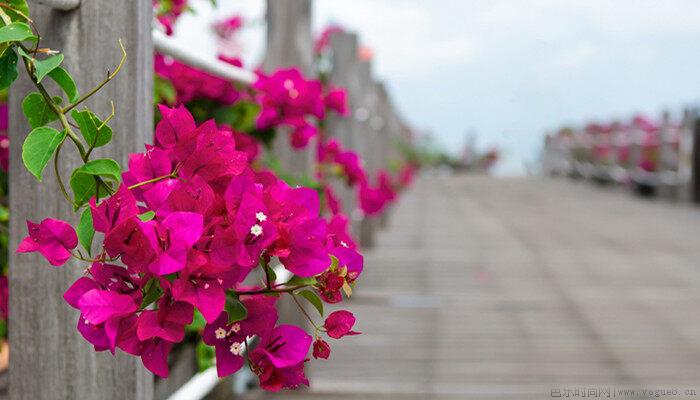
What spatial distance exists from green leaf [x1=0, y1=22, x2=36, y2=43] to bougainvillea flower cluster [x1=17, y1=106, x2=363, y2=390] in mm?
126

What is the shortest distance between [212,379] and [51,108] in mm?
1062

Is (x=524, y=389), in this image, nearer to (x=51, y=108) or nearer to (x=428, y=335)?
(x=428, y=335)

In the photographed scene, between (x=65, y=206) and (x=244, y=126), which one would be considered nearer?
(x=65, y=206)

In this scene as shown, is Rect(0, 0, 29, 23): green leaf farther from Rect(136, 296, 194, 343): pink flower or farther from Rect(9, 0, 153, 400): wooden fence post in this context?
Rect(136, 296, 194, 343): pink flower

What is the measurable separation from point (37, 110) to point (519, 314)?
2999mm

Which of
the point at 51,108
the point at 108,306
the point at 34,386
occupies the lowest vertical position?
the point at 34,386

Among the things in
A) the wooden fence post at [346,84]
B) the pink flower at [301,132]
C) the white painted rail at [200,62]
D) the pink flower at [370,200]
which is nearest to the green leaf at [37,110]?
the white painted rail at [200,62]

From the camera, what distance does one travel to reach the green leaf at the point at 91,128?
2.68ft

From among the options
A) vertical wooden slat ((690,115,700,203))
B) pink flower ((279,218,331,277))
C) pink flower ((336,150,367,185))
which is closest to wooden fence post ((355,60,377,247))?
pink flower ((336,150,367,185))

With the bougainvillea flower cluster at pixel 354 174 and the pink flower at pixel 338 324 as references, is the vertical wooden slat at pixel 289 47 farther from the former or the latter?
the pink flower at pixel 338 324

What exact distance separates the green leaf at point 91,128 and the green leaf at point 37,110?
0.25 ft

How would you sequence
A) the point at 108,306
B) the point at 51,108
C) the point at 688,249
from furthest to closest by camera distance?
the point at 688,249 → the point at 51,108 → the point at 108,306

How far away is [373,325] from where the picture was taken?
351 cm

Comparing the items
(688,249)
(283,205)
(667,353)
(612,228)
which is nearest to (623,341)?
(667,353)
